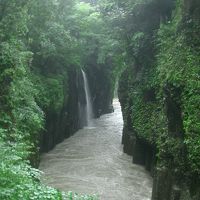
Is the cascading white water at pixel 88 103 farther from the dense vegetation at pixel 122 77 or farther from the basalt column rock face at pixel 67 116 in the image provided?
the dense vegetation at pixel 122 77

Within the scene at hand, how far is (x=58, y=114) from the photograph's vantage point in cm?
2548

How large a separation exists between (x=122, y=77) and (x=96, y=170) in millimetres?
8800

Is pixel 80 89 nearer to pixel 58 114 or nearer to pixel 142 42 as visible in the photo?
pixel 58 114

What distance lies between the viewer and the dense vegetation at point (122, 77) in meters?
10.8

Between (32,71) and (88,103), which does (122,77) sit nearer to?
(32,71)

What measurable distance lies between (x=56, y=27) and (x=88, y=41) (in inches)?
403

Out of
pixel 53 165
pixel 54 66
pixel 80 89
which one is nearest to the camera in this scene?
pixel 53 165

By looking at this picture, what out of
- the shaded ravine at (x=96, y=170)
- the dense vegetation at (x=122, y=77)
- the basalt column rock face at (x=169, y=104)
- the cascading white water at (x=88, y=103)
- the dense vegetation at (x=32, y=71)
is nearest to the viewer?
the dense vegetation at (x=32, y=71)

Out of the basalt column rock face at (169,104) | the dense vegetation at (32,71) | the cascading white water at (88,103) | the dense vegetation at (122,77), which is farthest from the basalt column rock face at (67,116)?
the basalt column rock face at (169,104)

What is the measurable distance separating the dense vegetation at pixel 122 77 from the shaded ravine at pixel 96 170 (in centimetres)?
91

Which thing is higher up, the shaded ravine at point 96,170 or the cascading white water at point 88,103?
the cascading white water at point 88,103

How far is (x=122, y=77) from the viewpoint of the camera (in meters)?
26.3

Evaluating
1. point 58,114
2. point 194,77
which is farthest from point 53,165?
point 194,77

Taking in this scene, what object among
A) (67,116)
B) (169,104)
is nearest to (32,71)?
(67,116)
